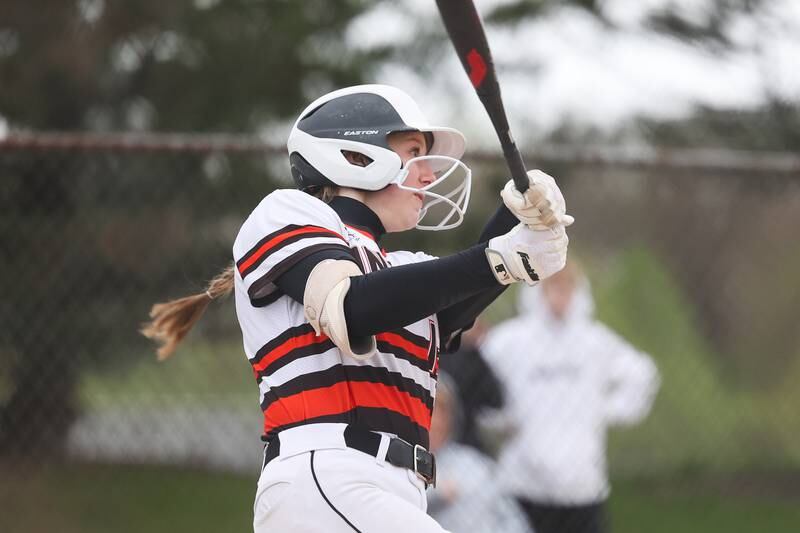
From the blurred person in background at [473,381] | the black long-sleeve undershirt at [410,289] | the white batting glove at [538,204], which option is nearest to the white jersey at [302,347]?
the black long-sleeve undershirt at [410,289]

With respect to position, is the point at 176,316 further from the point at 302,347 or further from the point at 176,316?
the point at 302,347

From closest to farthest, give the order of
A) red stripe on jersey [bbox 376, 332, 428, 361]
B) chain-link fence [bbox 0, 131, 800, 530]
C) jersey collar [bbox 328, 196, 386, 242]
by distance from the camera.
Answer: red stripe on jersey [bbox 376, 332, 428, 361], jersey collar [bbox 328, 196, 386, 242], chain-link fence [bbox 0, 131, 800, 530]

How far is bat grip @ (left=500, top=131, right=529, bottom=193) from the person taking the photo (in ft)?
6.91

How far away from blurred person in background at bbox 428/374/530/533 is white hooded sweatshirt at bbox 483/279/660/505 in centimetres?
37

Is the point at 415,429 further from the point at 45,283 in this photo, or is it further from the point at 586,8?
the point at 586,8

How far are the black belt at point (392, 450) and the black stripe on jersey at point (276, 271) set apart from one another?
0.95 feet

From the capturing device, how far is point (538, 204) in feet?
6.85

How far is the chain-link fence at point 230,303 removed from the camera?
5.33 m

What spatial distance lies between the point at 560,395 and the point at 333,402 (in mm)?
3147

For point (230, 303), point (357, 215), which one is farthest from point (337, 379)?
point (230, 303)

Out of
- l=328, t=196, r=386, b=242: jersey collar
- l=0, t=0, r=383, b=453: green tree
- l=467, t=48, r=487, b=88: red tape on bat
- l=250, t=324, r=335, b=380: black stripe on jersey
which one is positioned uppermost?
l=467, t=48, r=487, b=88: red tape on bat

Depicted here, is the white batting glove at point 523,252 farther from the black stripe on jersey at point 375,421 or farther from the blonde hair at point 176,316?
the blonde hair at point 176,316

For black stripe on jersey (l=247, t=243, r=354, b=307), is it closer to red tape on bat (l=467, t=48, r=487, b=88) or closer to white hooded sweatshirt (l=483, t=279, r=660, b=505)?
red tape on bat (l=467, t=48, r=487, b=88)

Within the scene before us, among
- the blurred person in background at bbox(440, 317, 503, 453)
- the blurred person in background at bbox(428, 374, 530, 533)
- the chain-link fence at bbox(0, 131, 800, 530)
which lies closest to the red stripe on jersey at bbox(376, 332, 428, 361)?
the blurred person in background at bbox(428, 374, 530, 533)
